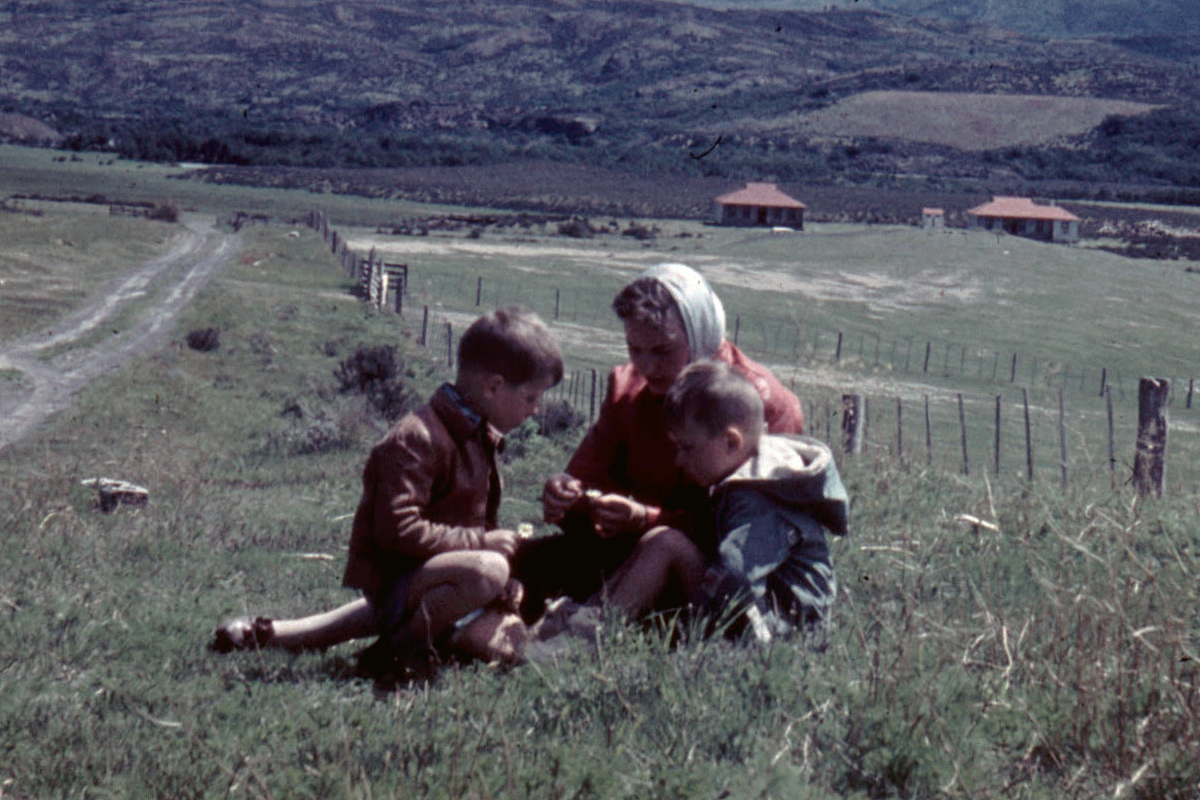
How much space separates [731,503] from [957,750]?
117cm

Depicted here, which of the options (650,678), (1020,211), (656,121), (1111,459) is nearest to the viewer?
(650,678)

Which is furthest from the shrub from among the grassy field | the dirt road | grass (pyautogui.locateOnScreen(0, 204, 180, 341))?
grass (pyautogui.locateOnScreen(0, 204, 180, 341))

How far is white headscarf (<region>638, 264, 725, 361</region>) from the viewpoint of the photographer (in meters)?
4.66

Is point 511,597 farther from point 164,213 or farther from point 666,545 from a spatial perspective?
point 164,213

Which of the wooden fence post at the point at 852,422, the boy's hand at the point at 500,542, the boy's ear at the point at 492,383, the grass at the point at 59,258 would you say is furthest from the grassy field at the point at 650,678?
the grass at the point at 59,258

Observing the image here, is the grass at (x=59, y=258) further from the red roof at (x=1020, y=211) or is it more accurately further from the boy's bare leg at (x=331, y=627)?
the red roof at (x=1020, y=211)

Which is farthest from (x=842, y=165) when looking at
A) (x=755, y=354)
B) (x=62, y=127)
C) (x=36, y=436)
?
(x=36, y=436)

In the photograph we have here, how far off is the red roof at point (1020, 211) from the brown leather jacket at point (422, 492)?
304 ft

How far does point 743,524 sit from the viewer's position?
4.07 metres

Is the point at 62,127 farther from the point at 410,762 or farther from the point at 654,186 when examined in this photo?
the point at 410,762

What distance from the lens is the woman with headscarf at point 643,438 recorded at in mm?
4617

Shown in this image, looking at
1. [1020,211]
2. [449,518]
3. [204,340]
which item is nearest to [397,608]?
[449,518]

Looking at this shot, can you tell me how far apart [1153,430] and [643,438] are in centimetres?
453

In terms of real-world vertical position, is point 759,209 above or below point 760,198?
below
